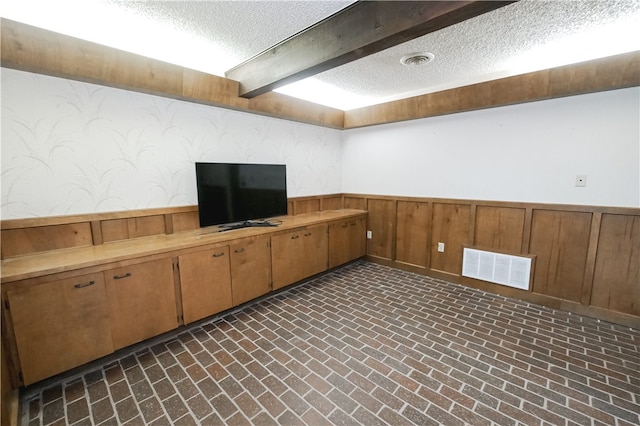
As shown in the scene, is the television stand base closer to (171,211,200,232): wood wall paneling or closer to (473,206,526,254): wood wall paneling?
(171,211,200,232): wood wall paneling

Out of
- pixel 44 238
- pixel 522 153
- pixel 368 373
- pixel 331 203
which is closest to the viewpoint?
pixel 368 373

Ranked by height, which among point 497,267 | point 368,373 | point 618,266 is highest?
point 618,266

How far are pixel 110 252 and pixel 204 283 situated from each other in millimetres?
797

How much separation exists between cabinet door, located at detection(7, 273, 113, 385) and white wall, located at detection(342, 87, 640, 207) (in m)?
3.74

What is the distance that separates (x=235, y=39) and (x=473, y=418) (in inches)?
128

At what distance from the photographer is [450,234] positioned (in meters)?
3.65

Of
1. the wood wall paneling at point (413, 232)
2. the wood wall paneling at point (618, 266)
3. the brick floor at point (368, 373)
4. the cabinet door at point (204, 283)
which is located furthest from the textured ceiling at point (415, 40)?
the brick floor at point (368, 373)

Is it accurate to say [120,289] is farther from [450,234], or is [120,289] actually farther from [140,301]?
[450,234]

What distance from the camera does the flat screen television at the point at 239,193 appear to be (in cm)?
278

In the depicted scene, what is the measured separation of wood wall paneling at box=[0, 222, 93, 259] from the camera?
77.6 inches

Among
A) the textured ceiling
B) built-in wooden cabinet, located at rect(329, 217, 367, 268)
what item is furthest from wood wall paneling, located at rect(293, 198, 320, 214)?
the textured ceiling

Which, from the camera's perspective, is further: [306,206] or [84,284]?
[306,206]

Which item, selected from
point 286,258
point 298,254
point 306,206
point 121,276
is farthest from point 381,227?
point 121,276

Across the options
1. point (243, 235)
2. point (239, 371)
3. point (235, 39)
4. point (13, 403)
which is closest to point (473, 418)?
point (239, 371)
